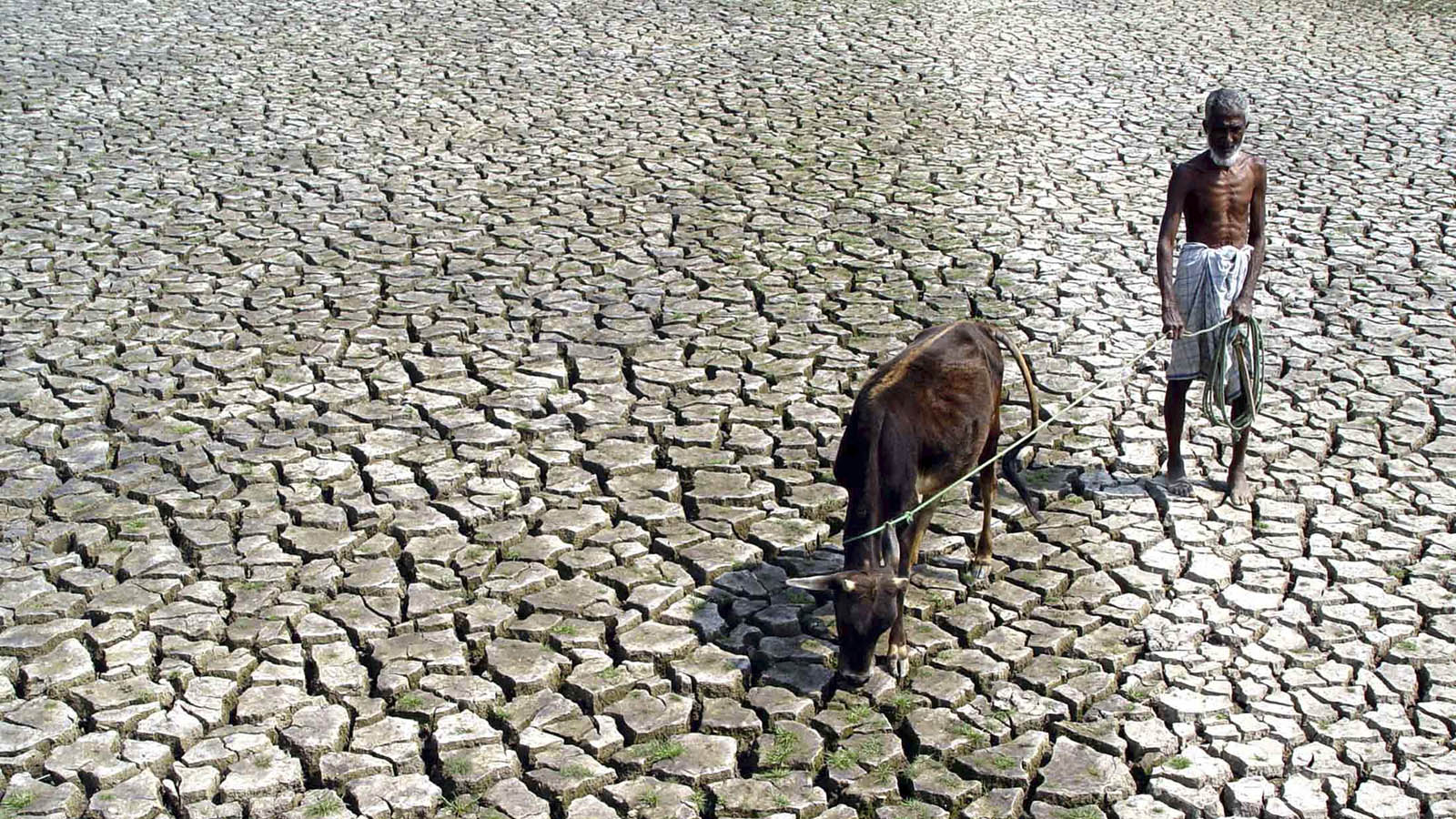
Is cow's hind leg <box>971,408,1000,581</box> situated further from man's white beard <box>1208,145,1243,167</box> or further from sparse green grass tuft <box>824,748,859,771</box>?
man's white beard <box>1208,145,1243,167</box>

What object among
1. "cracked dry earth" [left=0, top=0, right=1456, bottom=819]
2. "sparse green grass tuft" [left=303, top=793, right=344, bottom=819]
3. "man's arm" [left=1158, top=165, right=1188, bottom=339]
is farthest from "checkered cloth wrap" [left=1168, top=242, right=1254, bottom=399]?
"sparse green grass tuft" [left=303, top=793, right=344, bottom=819]

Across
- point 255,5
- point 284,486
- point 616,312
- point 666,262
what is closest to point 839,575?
point 284,486

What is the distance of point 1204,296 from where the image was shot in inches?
308

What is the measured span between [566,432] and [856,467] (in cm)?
258

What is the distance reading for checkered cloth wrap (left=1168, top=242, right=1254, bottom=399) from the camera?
7773 mm

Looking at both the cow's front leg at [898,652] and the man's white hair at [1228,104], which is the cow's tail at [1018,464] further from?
the man's white hair at [1228,104]

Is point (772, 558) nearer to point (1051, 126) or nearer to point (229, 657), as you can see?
point (229, 657)

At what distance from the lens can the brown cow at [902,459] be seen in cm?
613

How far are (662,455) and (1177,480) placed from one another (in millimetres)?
2777

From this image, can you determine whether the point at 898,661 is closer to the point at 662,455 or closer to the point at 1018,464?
the point at 1018,464

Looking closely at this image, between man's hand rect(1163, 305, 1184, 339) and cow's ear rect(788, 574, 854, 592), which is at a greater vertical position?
man's hand rect(1163, 305, 1184, 339)

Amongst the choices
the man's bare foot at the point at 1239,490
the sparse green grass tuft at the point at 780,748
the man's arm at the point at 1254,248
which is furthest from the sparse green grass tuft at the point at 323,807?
the man's arm at the point at 1254,248

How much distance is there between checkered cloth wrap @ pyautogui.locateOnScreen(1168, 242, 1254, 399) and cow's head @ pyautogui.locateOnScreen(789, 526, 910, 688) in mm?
2526

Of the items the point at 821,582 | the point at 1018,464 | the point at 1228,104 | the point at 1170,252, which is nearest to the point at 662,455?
the point at 1018,464
